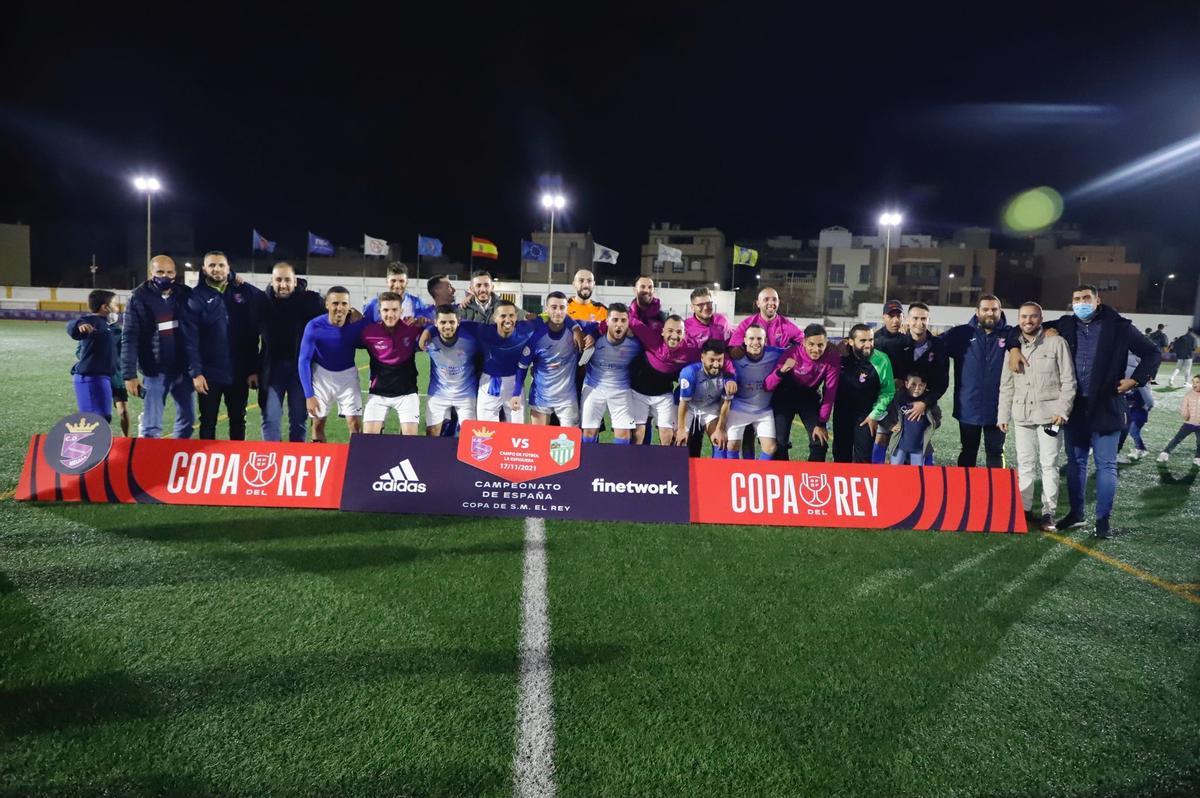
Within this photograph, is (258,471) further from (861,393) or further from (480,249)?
(480,249)

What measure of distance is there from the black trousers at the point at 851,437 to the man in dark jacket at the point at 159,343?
646 cm

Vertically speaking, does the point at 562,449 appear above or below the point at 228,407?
below

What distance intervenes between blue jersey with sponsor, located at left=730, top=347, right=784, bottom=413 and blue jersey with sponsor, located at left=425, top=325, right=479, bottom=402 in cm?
270

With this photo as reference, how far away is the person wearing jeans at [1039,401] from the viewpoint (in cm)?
589

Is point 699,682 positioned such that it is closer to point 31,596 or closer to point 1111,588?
point 1111,588

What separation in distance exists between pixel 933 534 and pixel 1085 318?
236 centimetres

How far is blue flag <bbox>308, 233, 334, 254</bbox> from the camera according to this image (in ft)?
124

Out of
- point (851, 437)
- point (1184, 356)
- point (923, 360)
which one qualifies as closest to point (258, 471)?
point (851, 437)

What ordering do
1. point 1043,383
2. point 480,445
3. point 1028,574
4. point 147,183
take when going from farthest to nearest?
point 147,183, point 1043,383, point 480,445, point 1028,574

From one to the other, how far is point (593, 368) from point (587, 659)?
396 cm

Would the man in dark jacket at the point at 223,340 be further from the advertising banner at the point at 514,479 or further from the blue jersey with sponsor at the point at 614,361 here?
the blue jersey with sponsor at the point at 614,361

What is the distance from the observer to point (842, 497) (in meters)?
5.70

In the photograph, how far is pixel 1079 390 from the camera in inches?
234

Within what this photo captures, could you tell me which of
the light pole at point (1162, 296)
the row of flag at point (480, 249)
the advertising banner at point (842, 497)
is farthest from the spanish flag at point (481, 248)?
the light pole at point (1162, 296)
